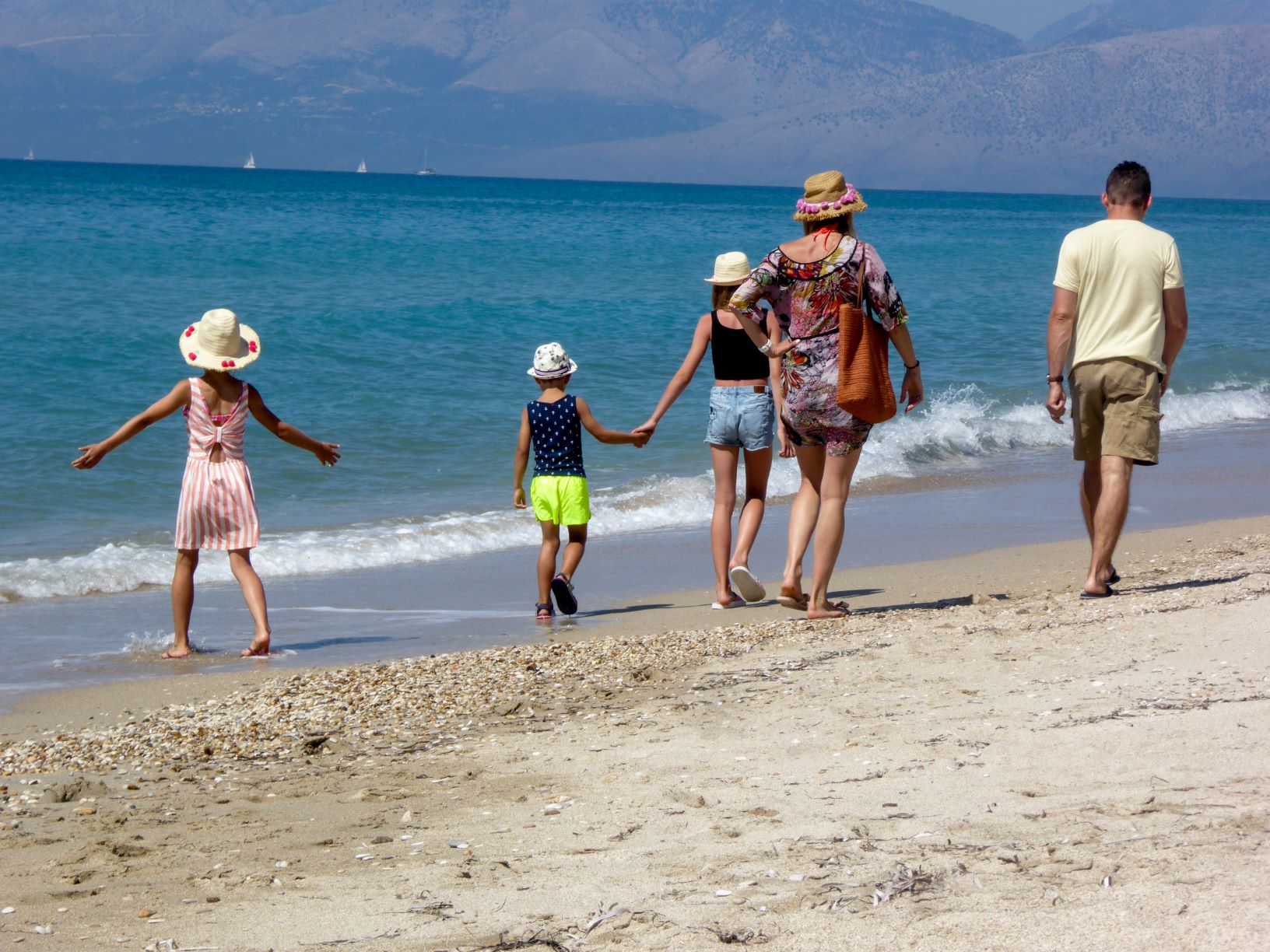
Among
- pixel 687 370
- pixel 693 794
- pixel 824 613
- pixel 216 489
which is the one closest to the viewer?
pixel 693 794

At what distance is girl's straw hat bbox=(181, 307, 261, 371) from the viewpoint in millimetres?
6332

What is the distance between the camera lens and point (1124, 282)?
19.4 ft

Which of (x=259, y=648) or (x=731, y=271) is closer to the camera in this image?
(x=259, y=648)

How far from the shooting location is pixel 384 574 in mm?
8820

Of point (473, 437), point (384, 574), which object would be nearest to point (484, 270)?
point (473, 437)

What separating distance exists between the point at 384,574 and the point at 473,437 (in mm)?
4766

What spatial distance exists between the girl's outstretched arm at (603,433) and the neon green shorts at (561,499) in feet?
0.79

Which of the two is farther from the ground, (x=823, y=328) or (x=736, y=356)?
(x=823, y=328)

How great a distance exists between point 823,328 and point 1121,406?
4.27 feet

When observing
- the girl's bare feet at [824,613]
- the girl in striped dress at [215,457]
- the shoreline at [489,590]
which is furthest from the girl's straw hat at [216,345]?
the girl's bare feet at [824,613]

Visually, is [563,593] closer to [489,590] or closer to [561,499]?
[561,499]

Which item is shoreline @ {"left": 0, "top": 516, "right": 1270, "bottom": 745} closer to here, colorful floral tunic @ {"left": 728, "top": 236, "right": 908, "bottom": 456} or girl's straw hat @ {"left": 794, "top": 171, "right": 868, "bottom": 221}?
colorful floral tunic @ {"left": 728, "top": 236, "right": 908, "bottom": 456}

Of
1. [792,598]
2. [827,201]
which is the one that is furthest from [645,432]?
[827,201]

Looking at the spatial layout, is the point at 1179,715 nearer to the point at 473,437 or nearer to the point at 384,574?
the point at 384,574
